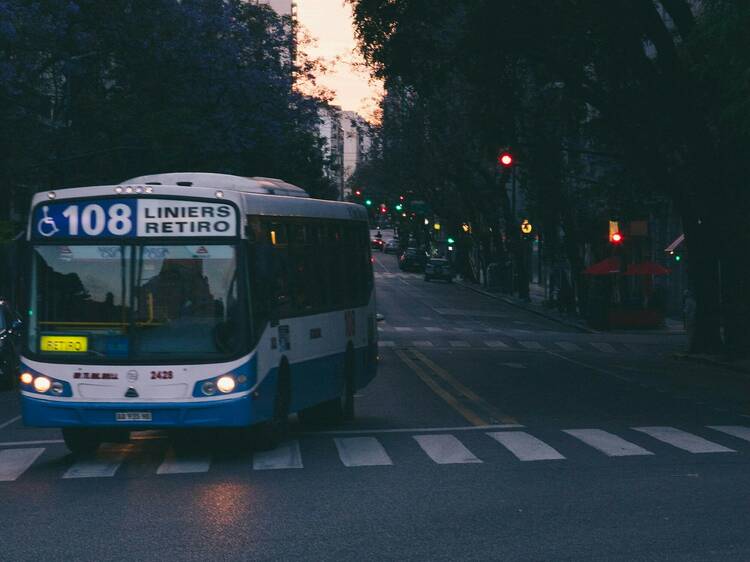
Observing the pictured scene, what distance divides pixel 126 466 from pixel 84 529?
13.2 ft

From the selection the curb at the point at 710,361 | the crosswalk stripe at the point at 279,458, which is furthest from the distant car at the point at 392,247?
the crosswalk stripe at the point at 279,458

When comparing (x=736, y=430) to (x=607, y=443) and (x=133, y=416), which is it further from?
(x=133, y=416)

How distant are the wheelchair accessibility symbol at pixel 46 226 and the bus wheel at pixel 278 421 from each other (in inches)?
111

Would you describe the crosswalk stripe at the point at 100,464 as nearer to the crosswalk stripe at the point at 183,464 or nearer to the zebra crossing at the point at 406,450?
the zebra crossing at the point at 406,450

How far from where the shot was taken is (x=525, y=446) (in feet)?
50.3

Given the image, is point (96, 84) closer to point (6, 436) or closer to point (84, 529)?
point (6, 436)

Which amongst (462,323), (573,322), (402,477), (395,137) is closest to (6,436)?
(402,477)

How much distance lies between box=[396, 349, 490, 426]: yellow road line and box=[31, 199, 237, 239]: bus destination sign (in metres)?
5.25

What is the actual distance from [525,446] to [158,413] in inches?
152

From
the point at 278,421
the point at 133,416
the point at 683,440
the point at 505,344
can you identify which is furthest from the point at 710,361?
the point at 133,416

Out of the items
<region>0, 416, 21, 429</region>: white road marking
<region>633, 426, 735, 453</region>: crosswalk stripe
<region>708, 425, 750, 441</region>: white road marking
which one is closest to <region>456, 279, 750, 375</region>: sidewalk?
<region>708, 425, 750, 441</region>: white road marking

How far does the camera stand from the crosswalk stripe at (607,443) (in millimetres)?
14727

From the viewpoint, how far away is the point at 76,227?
48.3ft

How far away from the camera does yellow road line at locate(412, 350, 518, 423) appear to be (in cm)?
1905
